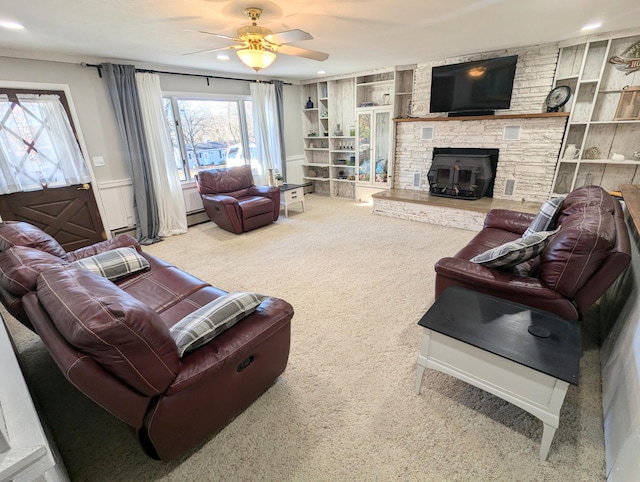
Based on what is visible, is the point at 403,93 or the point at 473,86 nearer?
the point at 473,86

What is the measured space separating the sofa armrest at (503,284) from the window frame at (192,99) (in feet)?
14.4

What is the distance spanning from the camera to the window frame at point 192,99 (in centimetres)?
466

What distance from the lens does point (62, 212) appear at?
3783 mm

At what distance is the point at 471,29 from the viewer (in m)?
3.04

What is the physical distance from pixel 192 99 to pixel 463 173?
14.4ft

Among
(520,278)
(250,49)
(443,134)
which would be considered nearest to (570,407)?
(520,278)

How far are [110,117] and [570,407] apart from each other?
5362 millimetres

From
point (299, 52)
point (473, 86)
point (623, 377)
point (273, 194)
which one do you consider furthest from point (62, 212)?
point (473, 86)

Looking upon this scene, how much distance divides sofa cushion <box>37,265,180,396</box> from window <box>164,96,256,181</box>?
4130 millimetres

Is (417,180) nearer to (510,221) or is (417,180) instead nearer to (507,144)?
(507,144)

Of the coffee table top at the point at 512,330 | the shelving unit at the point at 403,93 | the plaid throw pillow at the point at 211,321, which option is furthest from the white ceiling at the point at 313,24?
the coffee table top at the point at 512,330

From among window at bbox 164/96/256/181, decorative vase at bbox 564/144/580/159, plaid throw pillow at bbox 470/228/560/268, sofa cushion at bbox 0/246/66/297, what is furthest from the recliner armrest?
decorative vase at bbox 564/144/580/159

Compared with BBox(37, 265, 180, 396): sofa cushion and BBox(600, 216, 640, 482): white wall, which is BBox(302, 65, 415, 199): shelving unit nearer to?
BBox(600, 216, 640, 482): white wall

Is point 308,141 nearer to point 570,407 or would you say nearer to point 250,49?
point 250,49
